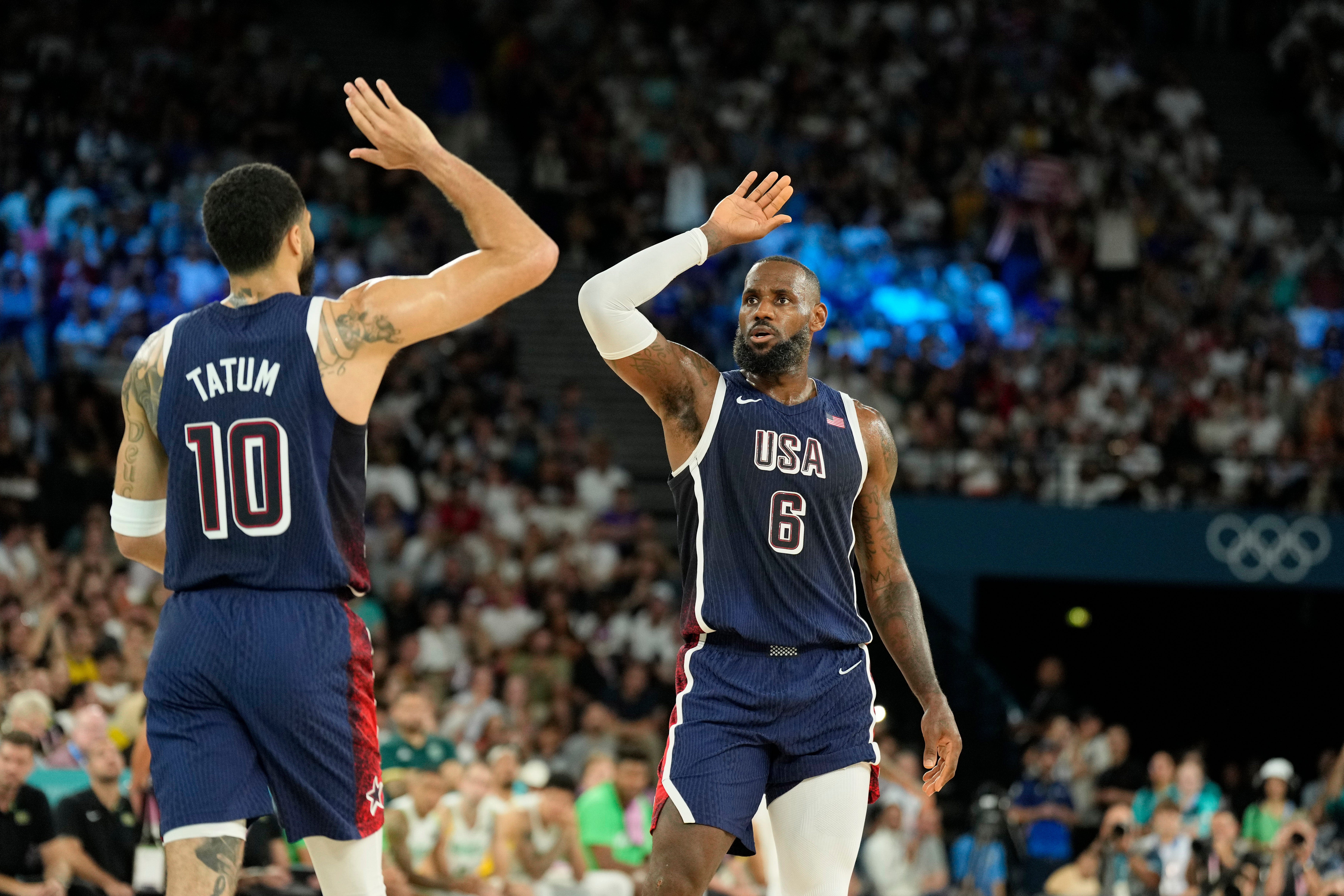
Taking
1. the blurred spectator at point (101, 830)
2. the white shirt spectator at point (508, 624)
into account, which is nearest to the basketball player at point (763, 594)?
the blurred spectator at point (101, 830)

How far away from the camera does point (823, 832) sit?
5789 millimetres

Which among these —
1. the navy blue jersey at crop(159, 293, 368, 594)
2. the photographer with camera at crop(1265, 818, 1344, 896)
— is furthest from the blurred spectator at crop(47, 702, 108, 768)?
the photographer with camera at crop(1265, 818, 1344, 896)

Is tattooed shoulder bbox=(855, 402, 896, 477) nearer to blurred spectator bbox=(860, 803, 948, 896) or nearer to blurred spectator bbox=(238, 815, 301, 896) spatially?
blurred spectator bbox=(238, 815, 301, 896)

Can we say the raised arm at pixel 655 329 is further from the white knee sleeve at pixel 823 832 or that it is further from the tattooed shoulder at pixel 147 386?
the tattooed shoulder at pixel 147 386

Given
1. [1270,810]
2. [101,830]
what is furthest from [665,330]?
[101,830]

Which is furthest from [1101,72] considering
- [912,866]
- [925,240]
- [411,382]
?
[912,866]

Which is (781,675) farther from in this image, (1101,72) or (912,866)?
(1101,72)

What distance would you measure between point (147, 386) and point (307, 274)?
566 mm

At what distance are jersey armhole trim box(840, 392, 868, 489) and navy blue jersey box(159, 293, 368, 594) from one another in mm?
2060

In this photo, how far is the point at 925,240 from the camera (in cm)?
2250

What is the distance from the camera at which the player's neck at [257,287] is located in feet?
15.7

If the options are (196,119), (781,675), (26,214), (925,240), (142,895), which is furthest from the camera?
(925,240)

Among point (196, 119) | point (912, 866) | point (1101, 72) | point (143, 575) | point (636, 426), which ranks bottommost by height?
point (912, 866)

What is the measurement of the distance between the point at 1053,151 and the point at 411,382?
10.6m
